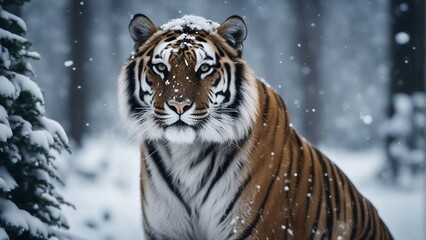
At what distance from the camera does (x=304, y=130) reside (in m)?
15.6

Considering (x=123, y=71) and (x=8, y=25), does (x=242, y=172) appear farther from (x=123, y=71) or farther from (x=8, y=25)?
(x=8, y=25)

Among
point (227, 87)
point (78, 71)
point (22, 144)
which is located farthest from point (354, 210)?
point (78, 71)

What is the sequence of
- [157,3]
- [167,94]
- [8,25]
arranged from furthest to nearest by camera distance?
[157,3]
[8,25]
[167,94]

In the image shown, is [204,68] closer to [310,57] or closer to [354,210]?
[354,210]

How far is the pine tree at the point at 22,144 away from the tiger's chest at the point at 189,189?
2.37 feet

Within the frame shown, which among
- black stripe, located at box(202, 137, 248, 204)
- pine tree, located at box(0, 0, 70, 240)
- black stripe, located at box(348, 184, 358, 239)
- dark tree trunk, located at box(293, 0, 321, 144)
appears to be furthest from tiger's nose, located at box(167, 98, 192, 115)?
dark tree trunk, located at box(293, 0, 321, 144)

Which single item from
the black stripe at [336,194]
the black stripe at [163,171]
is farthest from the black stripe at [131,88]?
the black stripe at [336,194]

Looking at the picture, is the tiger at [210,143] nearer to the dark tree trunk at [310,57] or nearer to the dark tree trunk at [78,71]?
the dark tree trunk at [78,71]

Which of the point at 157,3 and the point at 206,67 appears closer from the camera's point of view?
the point at 206,67

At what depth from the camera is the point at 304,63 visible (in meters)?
15.2

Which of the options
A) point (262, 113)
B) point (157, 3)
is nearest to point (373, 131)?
point (157, 3)

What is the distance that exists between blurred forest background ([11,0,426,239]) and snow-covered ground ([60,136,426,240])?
14 cm

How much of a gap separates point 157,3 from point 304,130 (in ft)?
18.0

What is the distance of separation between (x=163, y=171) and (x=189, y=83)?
64 cm
